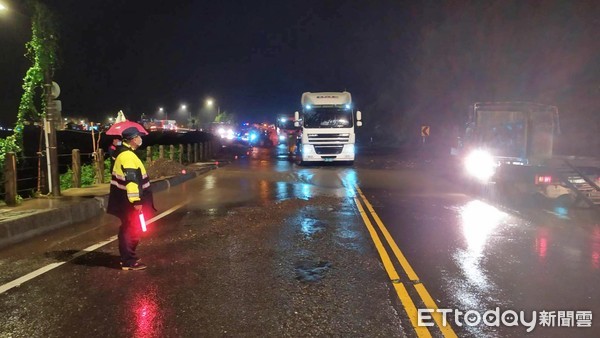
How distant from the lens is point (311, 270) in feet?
21.8

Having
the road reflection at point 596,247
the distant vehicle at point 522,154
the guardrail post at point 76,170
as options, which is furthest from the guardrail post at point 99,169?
the road reflection at point 596,247

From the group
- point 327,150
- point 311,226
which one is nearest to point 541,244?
point 311,226

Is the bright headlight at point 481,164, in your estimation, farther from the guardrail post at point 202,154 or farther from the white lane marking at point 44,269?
the guardrail post at point 202,154

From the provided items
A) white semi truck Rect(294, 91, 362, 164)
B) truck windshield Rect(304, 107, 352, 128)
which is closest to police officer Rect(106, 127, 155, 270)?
white semi truck Rect(294, 91, 362, 164)

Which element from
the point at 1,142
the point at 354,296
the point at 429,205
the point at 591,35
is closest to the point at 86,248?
the point at 354,296

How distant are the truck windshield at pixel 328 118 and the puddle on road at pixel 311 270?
17701 mm

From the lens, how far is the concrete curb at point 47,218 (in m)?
8.57

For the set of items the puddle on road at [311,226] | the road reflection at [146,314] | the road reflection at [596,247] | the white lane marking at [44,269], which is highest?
the puddle on road at [311,226]

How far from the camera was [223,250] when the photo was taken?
777 cm

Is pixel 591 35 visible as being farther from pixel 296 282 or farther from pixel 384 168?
pixel 296 282

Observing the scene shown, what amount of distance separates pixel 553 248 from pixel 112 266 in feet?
21.1

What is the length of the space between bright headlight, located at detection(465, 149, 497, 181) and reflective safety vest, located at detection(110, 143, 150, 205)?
402 inches

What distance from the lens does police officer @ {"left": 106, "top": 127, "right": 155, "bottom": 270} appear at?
6523mm

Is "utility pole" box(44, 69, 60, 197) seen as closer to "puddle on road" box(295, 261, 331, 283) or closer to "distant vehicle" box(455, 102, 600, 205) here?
"puddle on road" box(295, 261, 331, 283)
